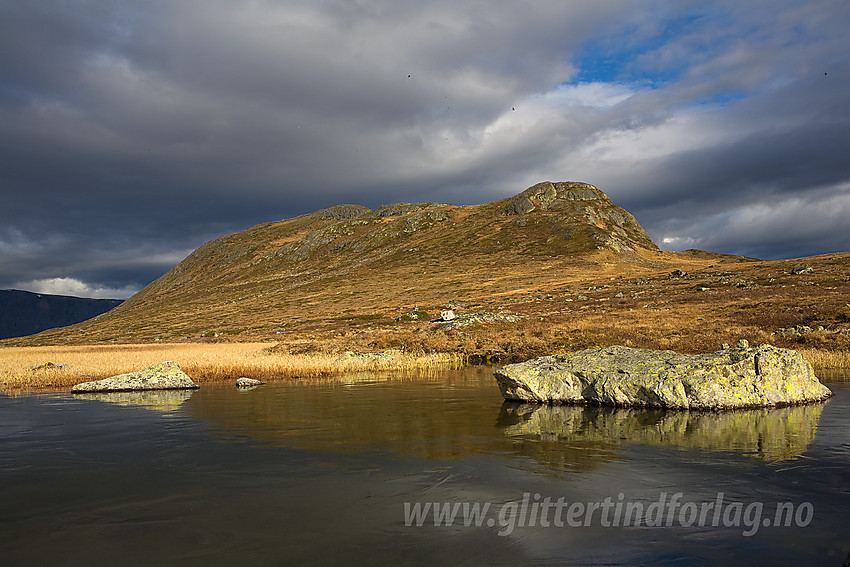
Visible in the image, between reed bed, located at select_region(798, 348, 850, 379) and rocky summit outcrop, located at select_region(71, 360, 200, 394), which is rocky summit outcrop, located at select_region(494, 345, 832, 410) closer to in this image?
reed bed, located at select_region(798, 348, 850, 379)

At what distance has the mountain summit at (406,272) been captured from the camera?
332 ft

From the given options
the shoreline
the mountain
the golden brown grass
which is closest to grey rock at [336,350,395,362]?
the shoreline

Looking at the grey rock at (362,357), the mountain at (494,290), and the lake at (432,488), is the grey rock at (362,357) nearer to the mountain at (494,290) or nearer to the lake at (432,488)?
the mountain at (494,290)

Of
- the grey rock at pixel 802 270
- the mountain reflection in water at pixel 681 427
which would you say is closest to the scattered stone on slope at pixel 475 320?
the mountain reflection in water at pixel 681 427

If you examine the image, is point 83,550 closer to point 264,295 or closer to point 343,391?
point 343,391

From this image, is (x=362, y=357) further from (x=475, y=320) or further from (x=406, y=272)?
(x=406, y=272)

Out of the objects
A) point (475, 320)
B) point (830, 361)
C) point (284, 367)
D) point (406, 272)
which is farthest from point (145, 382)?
point (406, 272)

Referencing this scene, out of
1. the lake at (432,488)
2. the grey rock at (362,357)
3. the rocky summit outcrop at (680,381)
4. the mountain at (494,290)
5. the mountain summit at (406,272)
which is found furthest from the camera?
the mountain summit at (406,272)

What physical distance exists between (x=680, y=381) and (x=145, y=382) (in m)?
25.4

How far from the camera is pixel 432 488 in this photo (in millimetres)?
9328

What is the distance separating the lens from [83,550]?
22.6 ft

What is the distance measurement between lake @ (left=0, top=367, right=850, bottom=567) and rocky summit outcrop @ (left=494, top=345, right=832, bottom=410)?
654mm

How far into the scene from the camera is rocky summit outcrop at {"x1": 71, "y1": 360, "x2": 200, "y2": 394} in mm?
25000

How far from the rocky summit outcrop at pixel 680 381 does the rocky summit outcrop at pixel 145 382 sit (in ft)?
57.7
